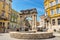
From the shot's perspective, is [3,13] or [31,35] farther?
[3,13]

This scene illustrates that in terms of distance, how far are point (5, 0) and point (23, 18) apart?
1537 centimetres

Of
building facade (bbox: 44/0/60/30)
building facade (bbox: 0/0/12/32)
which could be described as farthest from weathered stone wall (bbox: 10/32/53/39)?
building facade (bbox: 0/0/12/32)

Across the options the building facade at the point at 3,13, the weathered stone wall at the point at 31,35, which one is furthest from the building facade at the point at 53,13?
→ the weathered stone wall at the point at 31,35

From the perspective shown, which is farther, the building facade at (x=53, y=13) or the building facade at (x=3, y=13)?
the building facade at (x=3, y=13)

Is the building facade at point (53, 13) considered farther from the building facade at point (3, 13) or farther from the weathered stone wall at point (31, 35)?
the weathered stone wall at point (31, 35)

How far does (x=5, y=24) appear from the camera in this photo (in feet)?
127

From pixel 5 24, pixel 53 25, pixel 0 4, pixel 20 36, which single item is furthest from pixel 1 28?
pixel 20 36

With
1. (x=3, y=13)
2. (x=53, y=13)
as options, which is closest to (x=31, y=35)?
(x=53, y=13)

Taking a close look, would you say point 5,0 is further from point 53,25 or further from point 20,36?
point 20,36

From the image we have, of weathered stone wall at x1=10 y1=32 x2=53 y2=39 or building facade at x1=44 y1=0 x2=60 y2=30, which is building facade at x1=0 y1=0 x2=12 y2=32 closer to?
building facade at x1=44 y1=0 x2=60 y2=30

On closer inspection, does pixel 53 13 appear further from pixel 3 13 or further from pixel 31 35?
pixel 31 35

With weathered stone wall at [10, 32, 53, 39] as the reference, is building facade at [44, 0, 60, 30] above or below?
above

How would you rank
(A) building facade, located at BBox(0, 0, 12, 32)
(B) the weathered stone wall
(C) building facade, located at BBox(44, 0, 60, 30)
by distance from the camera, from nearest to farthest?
(B) the weathered stone wall < (C) building facade, located at BBox(44, 0, 60, 30) < (A) building facade, located at BBox(0, 0, 12, 32)

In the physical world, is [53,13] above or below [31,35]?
above
